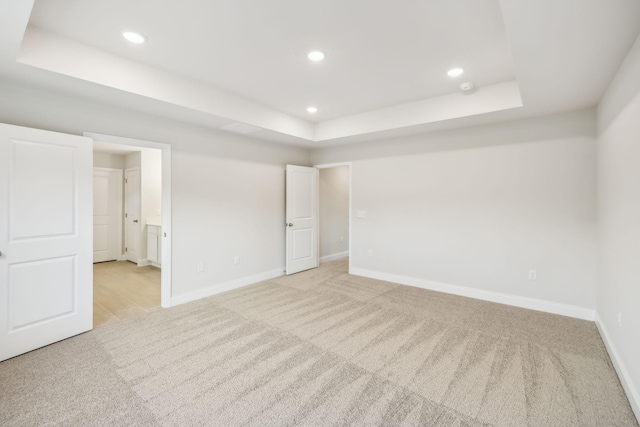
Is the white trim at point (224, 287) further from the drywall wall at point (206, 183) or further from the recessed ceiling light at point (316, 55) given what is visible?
the recessed ceiling light at point (316, 55)

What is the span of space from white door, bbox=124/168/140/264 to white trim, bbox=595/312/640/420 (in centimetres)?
737

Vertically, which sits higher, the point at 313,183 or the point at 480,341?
the point at 313,183

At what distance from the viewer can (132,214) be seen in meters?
6.72

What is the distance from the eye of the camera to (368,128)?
4.42m

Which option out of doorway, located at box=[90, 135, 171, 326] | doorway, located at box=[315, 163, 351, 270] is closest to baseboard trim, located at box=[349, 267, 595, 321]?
doorway, located at box=[315, 163, 351, 270]

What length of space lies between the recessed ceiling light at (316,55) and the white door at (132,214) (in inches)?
Answer: 214

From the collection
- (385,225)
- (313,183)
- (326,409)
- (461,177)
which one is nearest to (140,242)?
(313,183)

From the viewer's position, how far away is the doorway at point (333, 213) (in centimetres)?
→ 654

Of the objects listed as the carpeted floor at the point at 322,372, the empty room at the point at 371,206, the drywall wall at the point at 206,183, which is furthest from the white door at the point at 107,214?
the carpeted floor at the point at 322,372

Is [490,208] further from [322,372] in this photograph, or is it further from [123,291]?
[123,291]

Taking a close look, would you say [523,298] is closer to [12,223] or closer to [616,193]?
[616,193]

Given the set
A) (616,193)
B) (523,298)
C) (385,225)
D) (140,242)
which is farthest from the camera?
(140,242)

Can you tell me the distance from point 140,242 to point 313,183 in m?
3.94

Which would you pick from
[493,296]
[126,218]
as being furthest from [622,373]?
[126,218]
